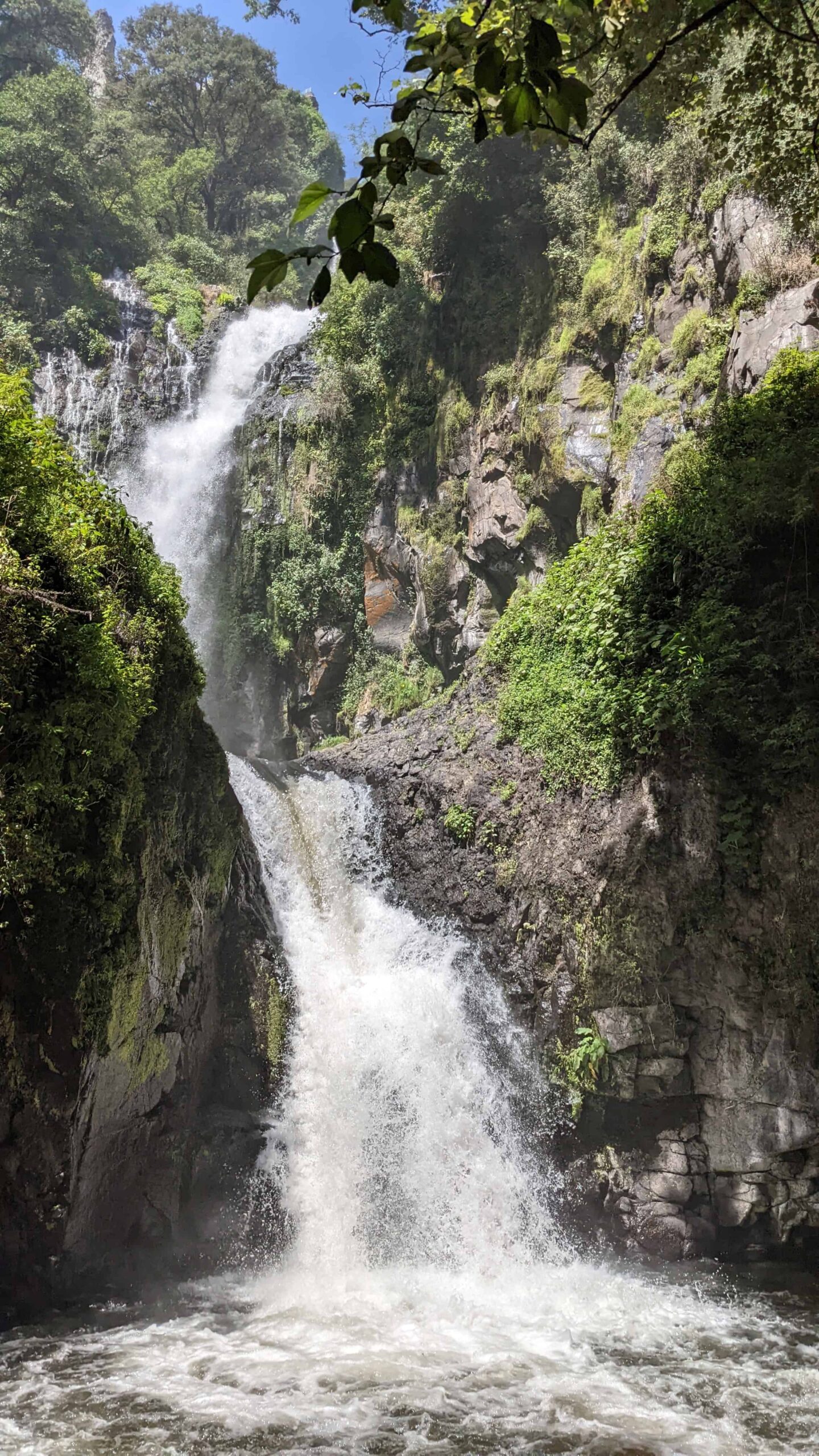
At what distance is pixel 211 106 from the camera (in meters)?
34.8

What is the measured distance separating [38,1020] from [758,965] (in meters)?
6.26

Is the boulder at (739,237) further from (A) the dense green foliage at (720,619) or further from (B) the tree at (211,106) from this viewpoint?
(B) the tree at (211,106)

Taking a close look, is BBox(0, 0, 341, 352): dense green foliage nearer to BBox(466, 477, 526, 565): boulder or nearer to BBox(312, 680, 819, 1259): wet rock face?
BBox(466, 477, 526, 565): boulder

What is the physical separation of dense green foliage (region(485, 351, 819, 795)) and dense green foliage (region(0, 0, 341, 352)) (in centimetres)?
1922

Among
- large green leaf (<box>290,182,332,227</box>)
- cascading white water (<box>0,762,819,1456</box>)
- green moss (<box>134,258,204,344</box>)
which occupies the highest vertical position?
green moss (<box>134,258,204,344</box>)

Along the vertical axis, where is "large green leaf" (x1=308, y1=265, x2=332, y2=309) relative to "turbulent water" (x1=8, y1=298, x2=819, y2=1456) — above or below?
above

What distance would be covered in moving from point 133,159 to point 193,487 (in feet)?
57.7

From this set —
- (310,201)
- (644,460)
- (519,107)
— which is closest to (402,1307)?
(310,201)

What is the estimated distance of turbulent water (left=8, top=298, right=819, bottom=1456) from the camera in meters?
5.34

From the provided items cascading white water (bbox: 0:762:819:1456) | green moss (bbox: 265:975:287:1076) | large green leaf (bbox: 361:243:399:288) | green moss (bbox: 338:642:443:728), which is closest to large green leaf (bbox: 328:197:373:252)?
large green leaf (bbox: 361:243:399:288)

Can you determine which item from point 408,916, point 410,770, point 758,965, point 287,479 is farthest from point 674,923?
point 287,479

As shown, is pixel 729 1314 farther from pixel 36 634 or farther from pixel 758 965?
pixel 36 634

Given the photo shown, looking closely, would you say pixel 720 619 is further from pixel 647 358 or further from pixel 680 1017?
pixel 647 358

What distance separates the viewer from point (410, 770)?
514 inches
